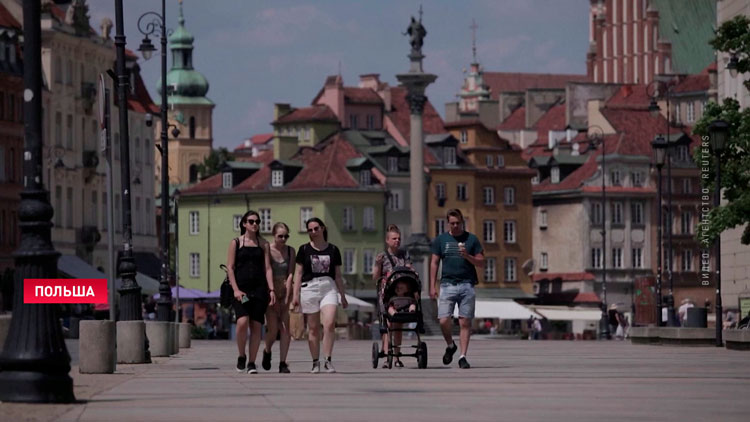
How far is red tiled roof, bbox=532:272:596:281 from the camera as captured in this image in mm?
142500

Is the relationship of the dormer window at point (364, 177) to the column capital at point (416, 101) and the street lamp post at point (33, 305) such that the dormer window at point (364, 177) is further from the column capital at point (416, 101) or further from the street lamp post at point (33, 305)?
the street lamp post at point (33, 305)

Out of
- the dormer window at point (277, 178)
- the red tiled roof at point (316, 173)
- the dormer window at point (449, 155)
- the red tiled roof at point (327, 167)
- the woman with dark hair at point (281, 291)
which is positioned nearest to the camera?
the woman with dark hair at point (281, 291)

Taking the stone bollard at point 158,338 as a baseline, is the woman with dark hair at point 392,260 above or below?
above

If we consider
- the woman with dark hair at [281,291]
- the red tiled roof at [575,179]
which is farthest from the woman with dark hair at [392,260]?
the red tiled roof at [575,179]

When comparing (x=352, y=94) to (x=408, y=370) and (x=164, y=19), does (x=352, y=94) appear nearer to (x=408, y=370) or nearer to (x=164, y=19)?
(x=164, y=19)

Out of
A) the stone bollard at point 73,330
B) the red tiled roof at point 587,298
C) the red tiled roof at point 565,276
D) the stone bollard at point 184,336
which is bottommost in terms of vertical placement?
the red tiled roof at point 587,298

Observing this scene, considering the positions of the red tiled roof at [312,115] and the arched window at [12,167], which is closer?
the arched window at [12,167]

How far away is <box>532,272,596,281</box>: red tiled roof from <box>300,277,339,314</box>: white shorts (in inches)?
4572

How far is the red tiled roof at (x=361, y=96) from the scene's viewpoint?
16075 cm

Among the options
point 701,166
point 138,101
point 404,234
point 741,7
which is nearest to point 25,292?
point 701,166

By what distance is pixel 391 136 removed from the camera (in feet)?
512

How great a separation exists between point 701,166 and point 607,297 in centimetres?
9299

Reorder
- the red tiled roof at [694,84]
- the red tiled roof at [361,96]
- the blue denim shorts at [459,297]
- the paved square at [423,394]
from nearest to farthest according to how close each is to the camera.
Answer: the paved square at [423,394] → the blue denim shorts at [459,297] → the red tiled roof at [694,84] → the red tiled roof at [361,96]

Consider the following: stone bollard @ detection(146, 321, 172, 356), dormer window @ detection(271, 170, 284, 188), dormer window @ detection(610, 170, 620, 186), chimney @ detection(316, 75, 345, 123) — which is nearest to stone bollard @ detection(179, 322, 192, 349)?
stone bollard @ detection(146, 321, 172, 356)
